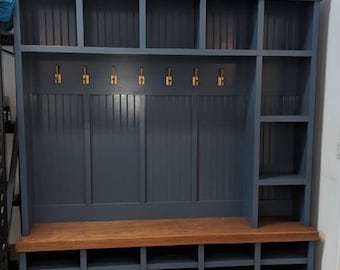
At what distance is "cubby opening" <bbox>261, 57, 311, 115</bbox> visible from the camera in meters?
2.53

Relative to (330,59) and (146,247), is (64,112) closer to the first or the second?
(146,247)

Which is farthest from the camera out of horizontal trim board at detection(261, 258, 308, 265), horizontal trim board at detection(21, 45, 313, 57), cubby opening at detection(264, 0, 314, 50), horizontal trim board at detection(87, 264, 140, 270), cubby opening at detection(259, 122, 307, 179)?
cubby opening at detection(259, 122, 307, 179)

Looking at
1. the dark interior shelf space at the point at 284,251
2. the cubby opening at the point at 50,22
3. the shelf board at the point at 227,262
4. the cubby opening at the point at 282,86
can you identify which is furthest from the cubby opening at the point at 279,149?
the cubby opening at the point at 50,22

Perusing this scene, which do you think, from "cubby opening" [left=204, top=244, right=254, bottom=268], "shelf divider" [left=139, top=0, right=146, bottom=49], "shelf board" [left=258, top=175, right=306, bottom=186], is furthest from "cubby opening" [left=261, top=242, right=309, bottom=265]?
"shelf divider" [left=139, top=0, right=146, bottom=49]

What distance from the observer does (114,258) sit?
94.0 inches

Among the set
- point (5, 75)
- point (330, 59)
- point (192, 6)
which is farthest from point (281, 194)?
point (5, 75)

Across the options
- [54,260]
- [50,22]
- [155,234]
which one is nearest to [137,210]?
[155,234]

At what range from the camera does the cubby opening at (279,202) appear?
2.64 m

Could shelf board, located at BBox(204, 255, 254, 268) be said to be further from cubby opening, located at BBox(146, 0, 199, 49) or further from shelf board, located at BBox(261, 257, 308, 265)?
cubby opening, located at BBox(146, 0, 199, 49)

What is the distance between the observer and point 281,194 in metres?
2.66

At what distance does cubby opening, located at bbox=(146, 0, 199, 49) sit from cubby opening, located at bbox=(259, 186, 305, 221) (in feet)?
4.02

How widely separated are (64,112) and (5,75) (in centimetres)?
63

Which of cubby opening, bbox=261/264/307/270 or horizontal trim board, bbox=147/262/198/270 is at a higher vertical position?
horizontal trim board, bbox=147/262/198/270

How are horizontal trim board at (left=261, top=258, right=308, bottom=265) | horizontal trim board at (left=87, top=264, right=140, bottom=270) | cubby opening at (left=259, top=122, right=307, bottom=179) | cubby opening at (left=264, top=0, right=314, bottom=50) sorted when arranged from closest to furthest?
horizontal trim board at (left=87, top=264, right=140, bottom=270)
horizontal trim board at (left=261, top=258, right=308, bottom=265)
cubby opening at (left=264, top=0, right=314, bottom=50)
cubby opening at (left=259, top=122, right=307, bottom=179)
